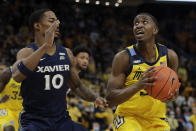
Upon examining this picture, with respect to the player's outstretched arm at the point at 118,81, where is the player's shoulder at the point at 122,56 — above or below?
above

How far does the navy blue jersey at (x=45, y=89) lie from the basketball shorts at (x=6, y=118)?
2.06 metres

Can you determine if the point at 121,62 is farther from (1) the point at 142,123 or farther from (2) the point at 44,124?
(2) the point at 44,124

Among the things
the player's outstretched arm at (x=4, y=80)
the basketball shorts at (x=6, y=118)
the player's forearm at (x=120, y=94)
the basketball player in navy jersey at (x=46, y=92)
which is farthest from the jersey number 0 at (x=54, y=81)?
the basketball shorts at (x=6, y=118)

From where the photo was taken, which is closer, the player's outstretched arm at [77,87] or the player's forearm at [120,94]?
the player's forearm at [120,94]

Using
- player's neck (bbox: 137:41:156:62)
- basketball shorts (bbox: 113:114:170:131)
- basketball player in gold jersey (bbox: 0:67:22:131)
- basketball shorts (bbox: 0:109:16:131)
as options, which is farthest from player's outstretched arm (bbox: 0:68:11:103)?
player's neck (bbox: 137:41:156:62)

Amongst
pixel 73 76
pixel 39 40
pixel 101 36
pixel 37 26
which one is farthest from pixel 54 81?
pixel 101 36

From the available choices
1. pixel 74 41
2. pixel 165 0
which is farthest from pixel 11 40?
pixel 165 0

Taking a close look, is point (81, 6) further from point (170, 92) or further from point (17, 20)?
point (170, 92)

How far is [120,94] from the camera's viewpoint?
4.08 metres

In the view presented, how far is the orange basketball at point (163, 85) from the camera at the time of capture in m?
3.87

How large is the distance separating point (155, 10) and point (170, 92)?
18.5 metres

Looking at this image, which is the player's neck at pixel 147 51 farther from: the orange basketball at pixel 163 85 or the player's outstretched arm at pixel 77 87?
the player's outstretched arm at pixel 77 87

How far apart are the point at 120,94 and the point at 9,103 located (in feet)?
9.46

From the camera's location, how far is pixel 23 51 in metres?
3.85
